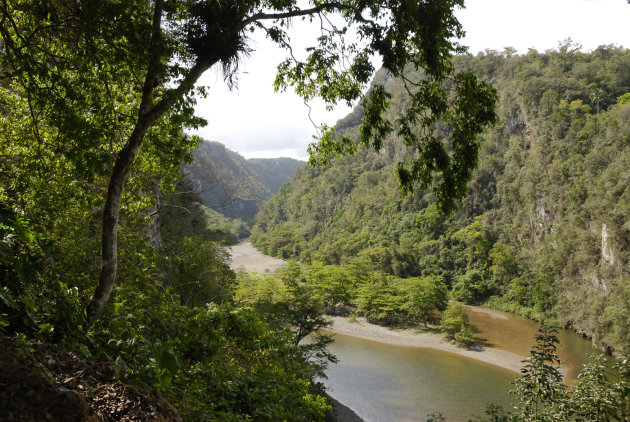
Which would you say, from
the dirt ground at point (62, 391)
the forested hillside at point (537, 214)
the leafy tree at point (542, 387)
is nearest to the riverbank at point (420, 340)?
Result: the forested hillside at point (537, 214)

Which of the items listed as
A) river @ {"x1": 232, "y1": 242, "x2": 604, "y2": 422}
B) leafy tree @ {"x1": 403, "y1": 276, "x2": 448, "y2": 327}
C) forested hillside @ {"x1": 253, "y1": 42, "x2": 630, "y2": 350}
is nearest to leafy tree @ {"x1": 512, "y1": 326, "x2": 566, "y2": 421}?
river @ {"x1": 232, "y1": 242, "x2": 604, "y2": 422}

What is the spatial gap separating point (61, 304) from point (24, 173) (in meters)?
2.80

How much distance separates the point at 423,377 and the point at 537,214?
27584 millimetres

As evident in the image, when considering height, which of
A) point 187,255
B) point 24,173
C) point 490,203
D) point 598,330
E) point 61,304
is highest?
point 490,203

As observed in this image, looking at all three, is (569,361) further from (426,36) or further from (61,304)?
(61,304)

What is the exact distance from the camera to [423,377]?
18281mm

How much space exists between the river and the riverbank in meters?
0.63

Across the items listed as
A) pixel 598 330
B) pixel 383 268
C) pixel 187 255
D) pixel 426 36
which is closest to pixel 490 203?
pixel 383 268

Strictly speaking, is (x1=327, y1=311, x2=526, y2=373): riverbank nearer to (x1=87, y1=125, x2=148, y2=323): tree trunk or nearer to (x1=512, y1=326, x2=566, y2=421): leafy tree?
(x1=512, y1=326, x2=566, y2=421): leafy tree

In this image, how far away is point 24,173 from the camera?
180 inches

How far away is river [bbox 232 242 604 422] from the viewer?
15.0m

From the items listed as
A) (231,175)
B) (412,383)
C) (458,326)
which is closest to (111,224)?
(412,383)

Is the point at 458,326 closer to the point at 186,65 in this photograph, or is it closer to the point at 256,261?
the point at 186,65

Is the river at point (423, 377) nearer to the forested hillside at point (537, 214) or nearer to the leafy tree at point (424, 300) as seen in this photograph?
the leafy tree at point (424, 300)
